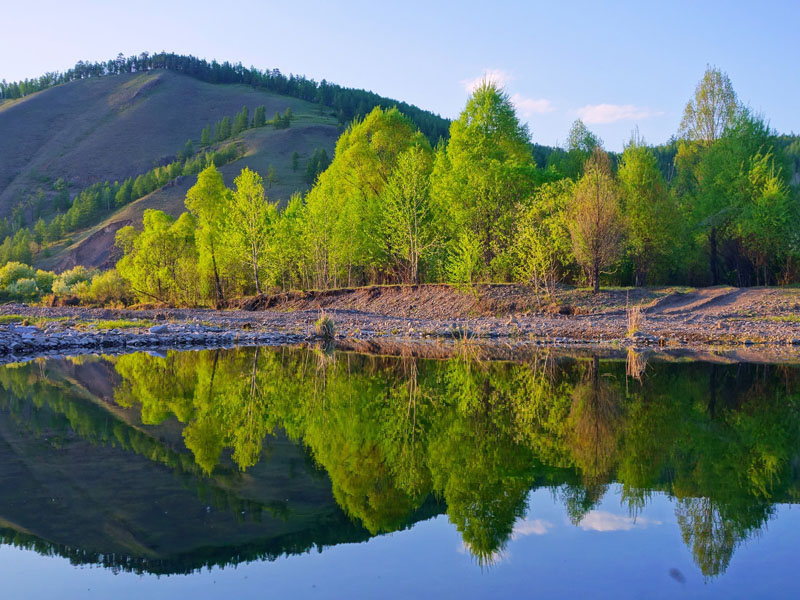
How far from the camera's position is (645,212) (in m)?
32.6

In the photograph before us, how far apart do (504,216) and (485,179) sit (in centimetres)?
234

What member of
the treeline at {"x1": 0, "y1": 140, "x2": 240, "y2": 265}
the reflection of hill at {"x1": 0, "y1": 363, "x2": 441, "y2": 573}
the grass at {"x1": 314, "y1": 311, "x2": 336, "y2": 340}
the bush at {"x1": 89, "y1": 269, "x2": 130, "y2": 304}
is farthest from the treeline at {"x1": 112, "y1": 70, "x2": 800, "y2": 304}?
the treeline at {"x1": 0, "y1": 140, "x2": 240, "y2": 265}

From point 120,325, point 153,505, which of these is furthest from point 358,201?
point 153,505

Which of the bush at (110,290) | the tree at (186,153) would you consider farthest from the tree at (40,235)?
the bush at (110,290)

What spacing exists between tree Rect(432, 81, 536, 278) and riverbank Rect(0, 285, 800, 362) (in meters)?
3.94

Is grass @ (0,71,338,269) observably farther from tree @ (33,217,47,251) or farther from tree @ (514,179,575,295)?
tree @ (514,179,575,295)

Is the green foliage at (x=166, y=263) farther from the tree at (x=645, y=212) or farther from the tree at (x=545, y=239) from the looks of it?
the tree at (x=645, y=212)

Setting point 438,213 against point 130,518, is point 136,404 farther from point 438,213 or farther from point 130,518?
point 438,213

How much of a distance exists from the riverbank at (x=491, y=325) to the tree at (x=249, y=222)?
7.12 meters

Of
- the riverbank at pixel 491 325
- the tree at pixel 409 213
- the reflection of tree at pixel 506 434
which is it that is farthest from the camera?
the tree at pixel 409 213

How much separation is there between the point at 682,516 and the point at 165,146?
153 meters

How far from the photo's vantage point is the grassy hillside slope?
129 m

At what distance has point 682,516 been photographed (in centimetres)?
461

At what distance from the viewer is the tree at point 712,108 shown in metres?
40.2
